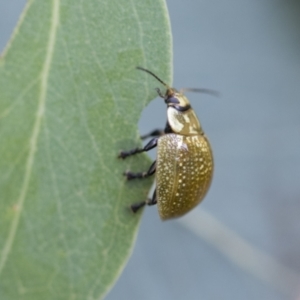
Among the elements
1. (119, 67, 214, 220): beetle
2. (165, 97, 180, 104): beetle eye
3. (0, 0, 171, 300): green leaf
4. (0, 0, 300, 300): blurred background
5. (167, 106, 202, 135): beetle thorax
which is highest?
(0, 0, 171, 300): green leaf

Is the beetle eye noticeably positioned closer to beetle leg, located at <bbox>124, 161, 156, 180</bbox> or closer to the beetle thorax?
the beetle thorax

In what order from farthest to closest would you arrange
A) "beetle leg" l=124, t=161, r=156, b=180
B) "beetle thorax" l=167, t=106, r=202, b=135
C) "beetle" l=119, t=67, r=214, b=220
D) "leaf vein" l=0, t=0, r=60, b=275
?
1. "beetle thorax" l=167, t=106, r=202, b=135
2. "beetle" l=119, t=67, r=214, b=220
3. "beetle leg" l=124, t=161, r=156, b=180
4. "leaf vein" l=0, t=0, r=60, b=275

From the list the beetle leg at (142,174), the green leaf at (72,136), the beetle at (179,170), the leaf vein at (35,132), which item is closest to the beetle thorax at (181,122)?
the beetle at (179,170)

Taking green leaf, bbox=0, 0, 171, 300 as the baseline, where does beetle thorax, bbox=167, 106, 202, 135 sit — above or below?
below

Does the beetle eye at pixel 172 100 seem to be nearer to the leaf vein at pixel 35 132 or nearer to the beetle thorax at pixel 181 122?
the beetle thorax at pixel 181 122

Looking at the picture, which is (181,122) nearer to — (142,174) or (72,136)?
(142,174)

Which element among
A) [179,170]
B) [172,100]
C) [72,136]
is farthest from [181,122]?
[72,136]

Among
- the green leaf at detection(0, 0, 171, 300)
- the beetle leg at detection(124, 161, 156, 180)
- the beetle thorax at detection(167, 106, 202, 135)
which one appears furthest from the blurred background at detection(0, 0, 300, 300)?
the green leaf at detection(0, 0, 171, 300)
